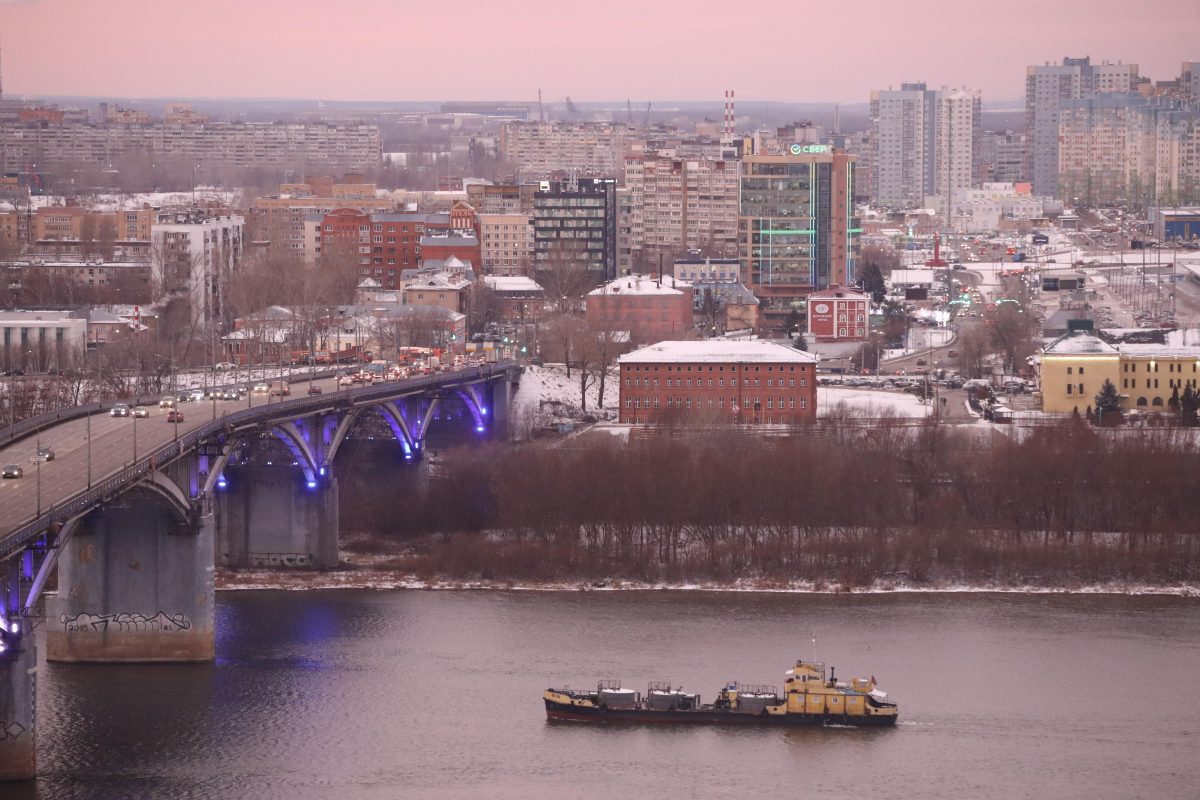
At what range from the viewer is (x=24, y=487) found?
23188mm

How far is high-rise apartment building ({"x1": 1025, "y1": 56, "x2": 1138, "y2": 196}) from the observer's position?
122062 mm

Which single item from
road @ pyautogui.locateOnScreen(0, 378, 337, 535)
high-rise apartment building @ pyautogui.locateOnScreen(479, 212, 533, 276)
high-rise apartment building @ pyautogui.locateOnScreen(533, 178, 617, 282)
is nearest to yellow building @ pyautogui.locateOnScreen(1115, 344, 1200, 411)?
road @ pyautogui.locateOnScreen(0, 378, 337, 535)

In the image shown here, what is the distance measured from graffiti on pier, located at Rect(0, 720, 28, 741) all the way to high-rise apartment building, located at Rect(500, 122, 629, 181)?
93.3 meters

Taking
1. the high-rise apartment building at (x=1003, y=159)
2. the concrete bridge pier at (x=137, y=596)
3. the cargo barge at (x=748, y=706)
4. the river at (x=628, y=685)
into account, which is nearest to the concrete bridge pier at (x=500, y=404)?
the river at (x=628, y=685)

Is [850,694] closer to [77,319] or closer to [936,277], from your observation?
[77,319]

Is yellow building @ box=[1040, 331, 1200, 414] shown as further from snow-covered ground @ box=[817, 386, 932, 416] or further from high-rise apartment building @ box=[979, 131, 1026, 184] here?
high-rise apartment building @ box=[979, 131, 1026, 184]

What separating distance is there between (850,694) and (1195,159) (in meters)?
92.6

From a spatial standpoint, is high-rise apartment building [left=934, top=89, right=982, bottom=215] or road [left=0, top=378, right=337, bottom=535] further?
high-rise apartment building [left=934, top=89, right=982, bottom=215]

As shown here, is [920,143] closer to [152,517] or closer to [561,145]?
[561,145]

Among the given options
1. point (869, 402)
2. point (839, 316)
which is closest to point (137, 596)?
point (869, 402)

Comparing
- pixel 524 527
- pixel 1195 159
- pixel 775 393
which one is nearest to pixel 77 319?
pixel 775 393

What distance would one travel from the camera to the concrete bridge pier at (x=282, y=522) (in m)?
30.4

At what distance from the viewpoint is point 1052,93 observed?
13088 cm

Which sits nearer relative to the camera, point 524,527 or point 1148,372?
point 524,527
